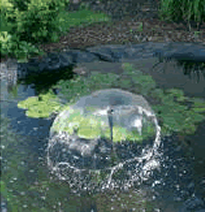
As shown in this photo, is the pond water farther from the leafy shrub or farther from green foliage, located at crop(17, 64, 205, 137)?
the leafy shrub

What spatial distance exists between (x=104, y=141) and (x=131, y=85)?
1498 mm

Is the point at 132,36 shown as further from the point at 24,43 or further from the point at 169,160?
the point at 169,160

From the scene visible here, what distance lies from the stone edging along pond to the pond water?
316mm

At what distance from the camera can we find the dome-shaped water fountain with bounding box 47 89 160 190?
4035 millimetres

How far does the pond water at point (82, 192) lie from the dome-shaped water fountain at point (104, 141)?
0.14 meters

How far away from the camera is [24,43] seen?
6.71 metres

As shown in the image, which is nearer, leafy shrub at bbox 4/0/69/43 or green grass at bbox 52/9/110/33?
leafy shrub at bbox 4/0/69/43

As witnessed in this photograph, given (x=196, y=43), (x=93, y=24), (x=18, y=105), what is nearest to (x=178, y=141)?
(x=18, y=105)

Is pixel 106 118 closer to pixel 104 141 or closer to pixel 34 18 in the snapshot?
pixel 104 141

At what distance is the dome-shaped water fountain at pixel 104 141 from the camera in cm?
404

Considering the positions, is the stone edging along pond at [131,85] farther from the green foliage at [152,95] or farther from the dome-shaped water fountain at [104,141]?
the dome-shaped water fountain at [104,141]

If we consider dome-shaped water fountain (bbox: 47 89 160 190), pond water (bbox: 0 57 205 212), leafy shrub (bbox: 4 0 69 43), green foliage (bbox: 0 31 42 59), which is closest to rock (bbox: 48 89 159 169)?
dome-shaped water fountain (bbox: 47 89 160 190)

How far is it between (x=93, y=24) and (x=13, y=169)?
527cm

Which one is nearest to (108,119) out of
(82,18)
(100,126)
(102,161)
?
(100,126)
